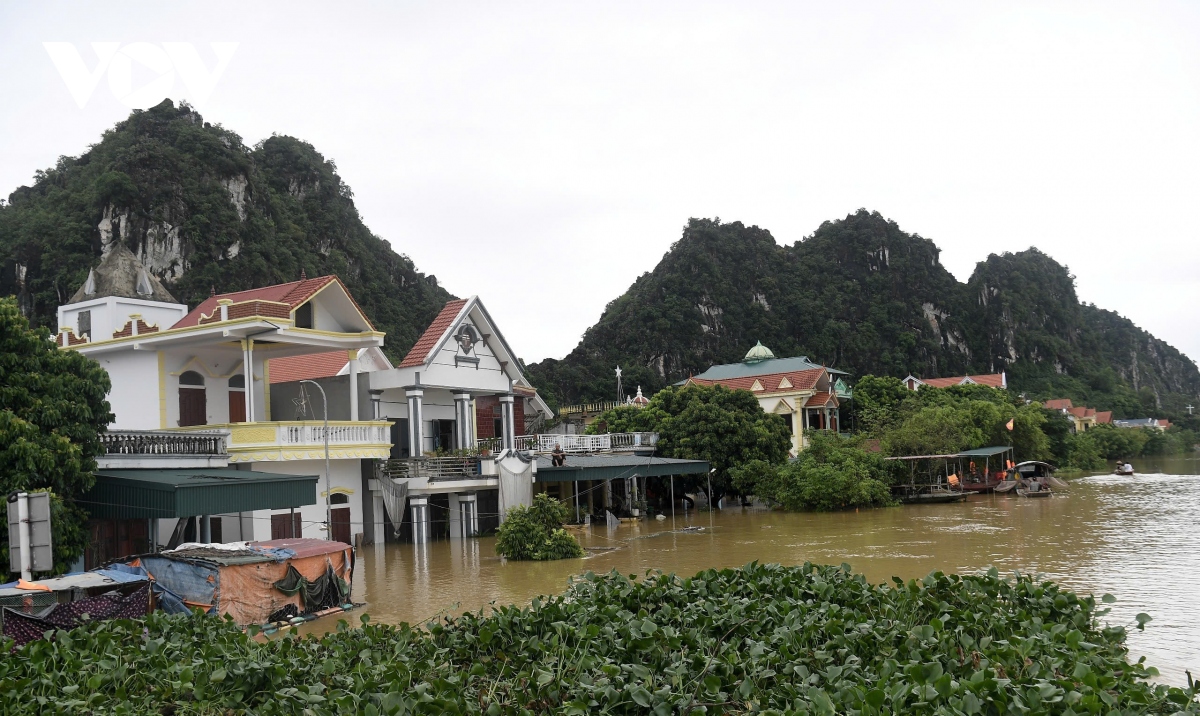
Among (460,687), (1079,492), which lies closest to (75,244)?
(1079,492)

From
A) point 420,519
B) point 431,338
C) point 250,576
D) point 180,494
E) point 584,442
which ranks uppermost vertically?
point 431,338

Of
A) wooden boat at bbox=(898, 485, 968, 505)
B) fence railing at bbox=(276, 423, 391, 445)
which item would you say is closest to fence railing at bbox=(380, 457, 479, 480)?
fence railing at bbox=(276, 423, 391, 445)

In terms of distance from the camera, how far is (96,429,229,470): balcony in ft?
62.4

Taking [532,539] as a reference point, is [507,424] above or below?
above

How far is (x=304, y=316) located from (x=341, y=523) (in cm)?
574

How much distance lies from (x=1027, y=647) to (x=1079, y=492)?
3978 cm

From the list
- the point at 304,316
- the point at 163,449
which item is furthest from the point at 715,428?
the point at 163,449

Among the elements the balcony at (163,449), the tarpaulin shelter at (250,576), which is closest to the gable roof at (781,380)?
the balcony at (163,449)

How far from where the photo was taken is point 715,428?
38.9 m

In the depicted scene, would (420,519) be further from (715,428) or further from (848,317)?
(848,317)

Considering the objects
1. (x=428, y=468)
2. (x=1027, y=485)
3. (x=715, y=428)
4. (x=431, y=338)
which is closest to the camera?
(x=428, y=468)

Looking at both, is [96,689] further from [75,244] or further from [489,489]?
[75,244]

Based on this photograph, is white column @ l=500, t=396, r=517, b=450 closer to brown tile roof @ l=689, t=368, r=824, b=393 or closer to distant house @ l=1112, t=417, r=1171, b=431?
brown tile roof @ l=689, t=368, r=824, b=393

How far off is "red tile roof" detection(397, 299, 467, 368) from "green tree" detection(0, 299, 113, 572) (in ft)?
38.0
